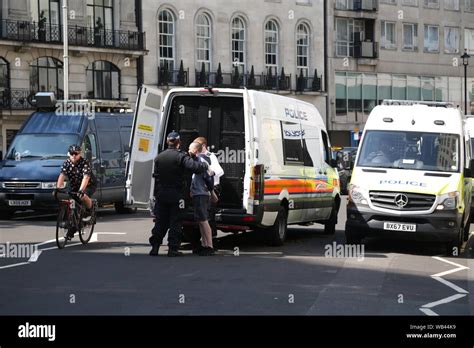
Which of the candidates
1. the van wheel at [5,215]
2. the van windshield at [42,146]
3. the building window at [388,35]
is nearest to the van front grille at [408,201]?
the van windshield at [42,146]

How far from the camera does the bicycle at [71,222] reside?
16.4 m

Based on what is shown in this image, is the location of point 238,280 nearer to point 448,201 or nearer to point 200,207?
point 200,207

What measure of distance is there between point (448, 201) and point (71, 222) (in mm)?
6669

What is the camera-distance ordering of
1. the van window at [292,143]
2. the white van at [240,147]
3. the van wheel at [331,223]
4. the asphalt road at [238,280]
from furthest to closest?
the van wheel at [331,223] < the van window at [292,143] < the white van at [240,147] < the asphalt road at [238,280]

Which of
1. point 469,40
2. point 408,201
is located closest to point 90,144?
point 408,201

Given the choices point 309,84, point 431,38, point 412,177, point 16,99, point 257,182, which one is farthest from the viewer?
point 431,38

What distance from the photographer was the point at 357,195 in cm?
1677

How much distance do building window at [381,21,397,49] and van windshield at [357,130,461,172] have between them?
Result: 48.1 meters

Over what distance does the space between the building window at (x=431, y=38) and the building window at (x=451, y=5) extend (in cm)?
192

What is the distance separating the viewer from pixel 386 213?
16375mm

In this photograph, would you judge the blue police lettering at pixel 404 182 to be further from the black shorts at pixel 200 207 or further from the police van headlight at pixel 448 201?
the black shorts at pixel 200 207
